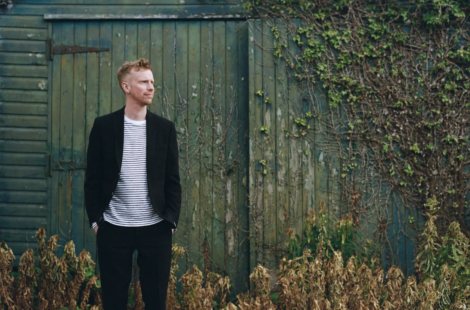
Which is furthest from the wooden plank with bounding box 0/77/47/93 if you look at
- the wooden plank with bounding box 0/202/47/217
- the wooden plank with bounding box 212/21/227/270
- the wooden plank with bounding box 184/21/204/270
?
the wooden plank with bounding box 212/21/227/270

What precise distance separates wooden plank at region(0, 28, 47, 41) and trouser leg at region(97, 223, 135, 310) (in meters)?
2.65

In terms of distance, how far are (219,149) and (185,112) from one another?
499 mm

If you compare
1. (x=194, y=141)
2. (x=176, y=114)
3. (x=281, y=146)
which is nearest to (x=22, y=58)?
(x=176, y=114)

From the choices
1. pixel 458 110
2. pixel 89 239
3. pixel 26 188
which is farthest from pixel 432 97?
pixel 26 188

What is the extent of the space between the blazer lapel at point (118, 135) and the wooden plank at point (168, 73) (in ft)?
5.39

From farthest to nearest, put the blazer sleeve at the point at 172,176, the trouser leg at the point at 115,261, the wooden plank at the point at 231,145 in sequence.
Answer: the wooden plank at the point at 231,145 < the blazer sleeve at the point at 172,176 < the trouser leg at the point at 115,261

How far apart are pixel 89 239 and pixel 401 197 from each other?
10.1ft

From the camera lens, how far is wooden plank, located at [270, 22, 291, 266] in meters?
4.37

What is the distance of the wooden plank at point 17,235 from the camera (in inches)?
174

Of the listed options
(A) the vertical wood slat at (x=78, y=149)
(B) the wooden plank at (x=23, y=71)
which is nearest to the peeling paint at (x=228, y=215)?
(A) the vertical wood slat at (x=78, y=149)

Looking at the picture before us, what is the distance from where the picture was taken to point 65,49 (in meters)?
4.47

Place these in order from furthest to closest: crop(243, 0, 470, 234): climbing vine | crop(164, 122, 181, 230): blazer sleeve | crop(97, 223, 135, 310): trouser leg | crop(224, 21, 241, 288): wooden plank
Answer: crop(224, 21, 241, 288): wooden plank < crop(243, 0, 470, 234): climbing vine < crop(164, 122, 181, 230): blazer sleeve < crop(97, 223, 135, 310): trouser leg

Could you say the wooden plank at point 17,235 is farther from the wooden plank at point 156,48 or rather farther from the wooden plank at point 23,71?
the wooden plank at point 156,48

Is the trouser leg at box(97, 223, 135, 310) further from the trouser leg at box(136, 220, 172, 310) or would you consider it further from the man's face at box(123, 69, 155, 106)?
the man's face at box(123, 69, 155, 106)
